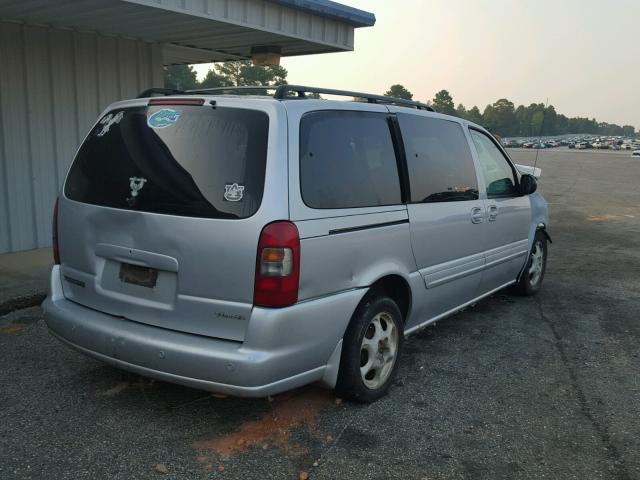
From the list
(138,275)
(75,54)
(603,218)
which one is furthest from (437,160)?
(603,218)

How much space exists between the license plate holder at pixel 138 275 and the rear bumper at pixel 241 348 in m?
0.22

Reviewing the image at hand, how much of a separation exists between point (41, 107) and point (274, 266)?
598cm

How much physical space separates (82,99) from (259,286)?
6277 mm

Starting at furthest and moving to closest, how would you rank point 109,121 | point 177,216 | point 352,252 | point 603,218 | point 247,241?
1. point 603,218
2. point 109,121
3. point 352,252
4. point 177,216
5. point 247,241

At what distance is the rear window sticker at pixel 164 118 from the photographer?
319 centimetres

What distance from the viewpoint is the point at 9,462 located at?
9.67 ft

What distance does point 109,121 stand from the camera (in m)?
3.54

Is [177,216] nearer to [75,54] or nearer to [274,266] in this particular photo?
[274,266]

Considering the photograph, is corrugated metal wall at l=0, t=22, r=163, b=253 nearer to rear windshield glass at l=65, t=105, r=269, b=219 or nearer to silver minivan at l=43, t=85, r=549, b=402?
silver minivan at l=43, t=85, r=549, b=402

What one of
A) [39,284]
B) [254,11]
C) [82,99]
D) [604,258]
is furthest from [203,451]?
[604,258]

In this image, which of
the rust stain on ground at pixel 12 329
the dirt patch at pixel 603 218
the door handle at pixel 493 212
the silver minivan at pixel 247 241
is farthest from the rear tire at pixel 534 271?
the dirt patch at pixel 603 218

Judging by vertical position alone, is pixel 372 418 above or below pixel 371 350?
below

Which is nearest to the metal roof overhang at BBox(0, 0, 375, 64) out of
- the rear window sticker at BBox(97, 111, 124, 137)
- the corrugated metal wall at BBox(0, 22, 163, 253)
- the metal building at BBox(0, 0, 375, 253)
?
the metal building at BBox(0, 0, 375, 253)

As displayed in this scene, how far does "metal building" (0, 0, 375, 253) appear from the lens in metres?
6.82
